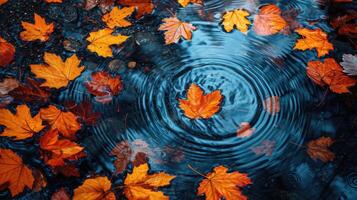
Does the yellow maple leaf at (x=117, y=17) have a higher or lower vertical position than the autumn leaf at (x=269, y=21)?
higher

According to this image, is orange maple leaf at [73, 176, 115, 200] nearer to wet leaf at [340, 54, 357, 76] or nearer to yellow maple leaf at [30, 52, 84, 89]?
yellow maple leaf at [30, 52, 84, 89]

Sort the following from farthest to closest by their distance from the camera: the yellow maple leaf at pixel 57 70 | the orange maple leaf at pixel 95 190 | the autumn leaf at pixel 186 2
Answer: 1. the autumn leaf at pixel 186 2
2. the yellow maple leaf at pixel 57 70
3. the orange maple leaf at pixel 95 190

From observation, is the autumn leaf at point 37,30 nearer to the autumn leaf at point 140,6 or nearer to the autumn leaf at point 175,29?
the autumn leaf at point 140,6

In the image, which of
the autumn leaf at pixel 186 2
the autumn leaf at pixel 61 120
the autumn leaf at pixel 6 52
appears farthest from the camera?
the autumn leaf at pixel 186 2

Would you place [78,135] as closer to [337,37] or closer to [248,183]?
[248,183]

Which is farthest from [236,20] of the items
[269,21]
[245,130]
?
[245,130]

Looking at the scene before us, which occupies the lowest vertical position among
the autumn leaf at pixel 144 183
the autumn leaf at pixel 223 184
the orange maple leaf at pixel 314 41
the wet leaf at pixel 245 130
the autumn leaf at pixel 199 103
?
the autumn leaf at pixel 223 184

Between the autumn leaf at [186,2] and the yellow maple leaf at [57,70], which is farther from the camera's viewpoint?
the autumn leaf at [186,2]

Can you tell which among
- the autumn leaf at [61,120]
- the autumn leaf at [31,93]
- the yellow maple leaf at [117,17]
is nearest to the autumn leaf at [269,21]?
the yellow maple leaf at [117,17]
